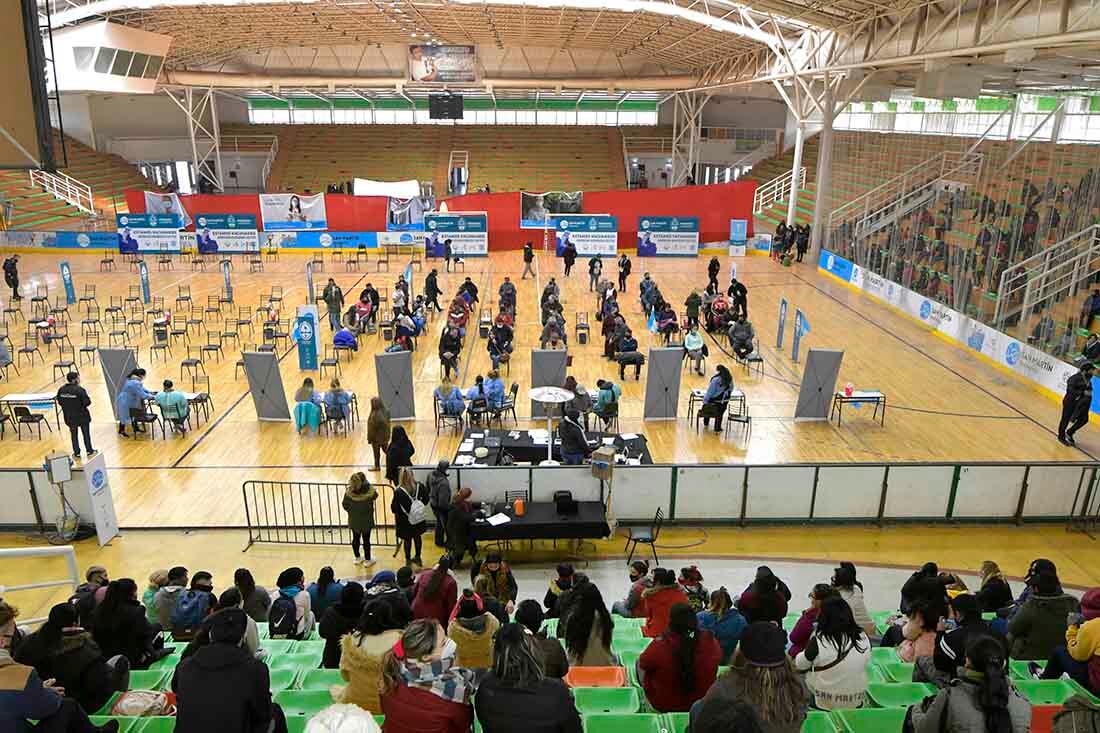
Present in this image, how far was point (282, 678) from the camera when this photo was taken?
5.69m

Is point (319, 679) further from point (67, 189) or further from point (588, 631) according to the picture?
point (67, 189)

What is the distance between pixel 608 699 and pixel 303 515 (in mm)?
7344

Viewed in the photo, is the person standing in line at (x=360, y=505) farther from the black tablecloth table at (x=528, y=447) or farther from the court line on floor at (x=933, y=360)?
the court line on floor at (x=933, y=360)

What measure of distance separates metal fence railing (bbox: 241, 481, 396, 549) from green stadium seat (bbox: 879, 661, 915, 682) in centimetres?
667

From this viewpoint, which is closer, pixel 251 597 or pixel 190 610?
pixel 190 610

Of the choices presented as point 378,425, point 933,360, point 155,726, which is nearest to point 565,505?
point 378,425

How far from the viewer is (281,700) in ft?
16.8

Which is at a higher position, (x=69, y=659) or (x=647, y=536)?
(x=69, y=659)

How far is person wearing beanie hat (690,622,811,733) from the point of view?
377 centimetres

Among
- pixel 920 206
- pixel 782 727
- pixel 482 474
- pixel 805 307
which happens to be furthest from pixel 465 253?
pixel 782 727

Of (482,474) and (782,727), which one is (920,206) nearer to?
(482,474)

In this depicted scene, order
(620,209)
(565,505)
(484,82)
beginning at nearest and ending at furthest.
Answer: (565,505), (620,209), (484,82)

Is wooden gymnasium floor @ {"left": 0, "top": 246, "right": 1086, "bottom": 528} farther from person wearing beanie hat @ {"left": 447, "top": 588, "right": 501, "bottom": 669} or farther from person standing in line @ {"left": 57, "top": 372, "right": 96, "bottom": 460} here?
person wearing beanie hat @ {"left": 447, "top": 588, "right": 501, "bottom": 669}

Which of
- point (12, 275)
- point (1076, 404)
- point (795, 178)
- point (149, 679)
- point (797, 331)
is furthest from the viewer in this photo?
point (795, 178)
